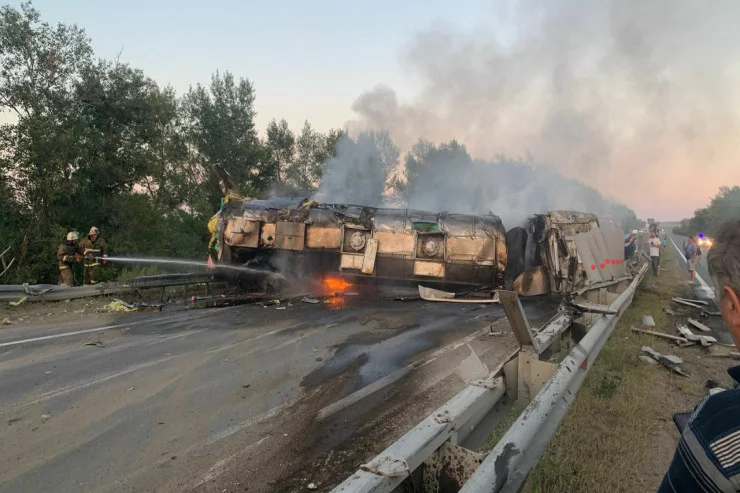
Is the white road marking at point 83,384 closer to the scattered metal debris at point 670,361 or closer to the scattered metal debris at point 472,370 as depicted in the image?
the scattered metal debris at point 472,370

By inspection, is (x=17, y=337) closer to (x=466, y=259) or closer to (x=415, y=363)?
(x=415, y=363)

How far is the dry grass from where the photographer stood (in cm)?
290

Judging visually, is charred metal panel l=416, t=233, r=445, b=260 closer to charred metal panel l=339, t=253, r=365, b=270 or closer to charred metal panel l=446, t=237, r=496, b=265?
charred metal panel l=446, t=237, r=496, b=265

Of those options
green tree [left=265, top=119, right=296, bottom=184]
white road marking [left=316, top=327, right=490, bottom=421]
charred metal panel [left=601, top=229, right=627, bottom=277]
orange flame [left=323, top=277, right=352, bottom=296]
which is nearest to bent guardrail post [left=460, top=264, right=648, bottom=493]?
white road marking [left=316, top=327, right=490, bottom=421]

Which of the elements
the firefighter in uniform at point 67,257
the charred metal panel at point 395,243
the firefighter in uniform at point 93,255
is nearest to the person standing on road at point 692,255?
the charred metal panel at point 395,243

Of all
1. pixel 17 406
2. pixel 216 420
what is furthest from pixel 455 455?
pixel 17 406

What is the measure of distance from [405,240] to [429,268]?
796 mm

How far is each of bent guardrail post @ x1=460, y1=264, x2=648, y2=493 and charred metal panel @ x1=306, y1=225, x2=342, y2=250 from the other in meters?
7.00

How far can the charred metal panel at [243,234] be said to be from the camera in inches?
381

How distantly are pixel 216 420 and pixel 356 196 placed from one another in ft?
36.5

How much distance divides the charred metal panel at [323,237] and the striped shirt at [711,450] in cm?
→ 870

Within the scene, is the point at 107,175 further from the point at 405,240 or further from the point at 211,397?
the point at 211,397

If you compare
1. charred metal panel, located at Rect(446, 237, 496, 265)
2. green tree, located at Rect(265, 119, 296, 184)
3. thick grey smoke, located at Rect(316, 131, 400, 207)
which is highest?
green tree, located at Rect(265, 119, 296, 184)

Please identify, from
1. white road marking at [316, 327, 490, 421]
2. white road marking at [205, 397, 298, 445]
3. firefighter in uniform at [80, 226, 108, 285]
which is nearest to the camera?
white road marking at [205, 397, 298, 445]
